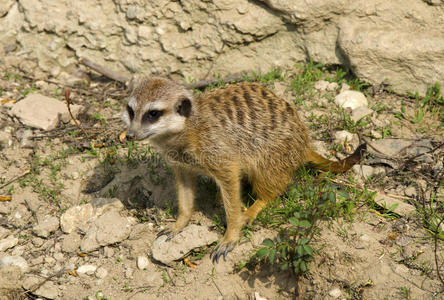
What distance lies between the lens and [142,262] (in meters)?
2.97

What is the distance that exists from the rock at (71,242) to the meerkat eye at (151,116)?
117cm

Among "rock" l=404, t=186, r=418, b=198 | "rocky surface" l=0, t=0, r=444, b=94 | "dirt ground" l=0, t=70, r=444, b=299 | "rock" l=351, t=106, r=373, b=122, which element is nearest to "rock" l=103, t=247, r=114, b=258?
"dirt ground" l=0, t=70, r=444, b=299

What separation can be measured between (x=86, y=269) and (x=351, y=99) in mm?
2744

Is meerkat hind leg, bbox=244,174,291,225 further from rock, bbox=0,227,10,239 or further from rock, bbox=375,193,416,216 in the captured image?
rock, bbox=0,227,10,239

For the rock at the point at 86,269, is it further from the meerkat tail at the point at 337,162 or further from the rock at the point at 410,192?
the rock at the point at 410,192

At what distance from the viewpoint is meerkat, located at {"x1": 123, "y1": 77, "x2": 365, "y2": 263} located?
2775 mm

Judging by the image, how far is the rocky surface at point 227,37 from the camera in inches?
155

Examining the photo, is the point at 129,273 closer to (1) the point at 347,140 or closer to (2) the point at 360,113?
(1) the point at 347,140

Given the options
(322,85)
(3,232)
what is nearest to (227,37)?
(322,85)

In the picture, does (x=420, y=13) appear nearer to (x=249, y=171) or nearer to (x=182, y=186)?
(x=249, y=171)

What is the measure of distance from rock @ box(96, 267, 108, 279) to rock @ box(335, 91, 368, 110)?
253 cm

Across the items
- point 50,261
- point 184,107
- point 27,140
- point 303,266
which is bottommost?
point 50,261

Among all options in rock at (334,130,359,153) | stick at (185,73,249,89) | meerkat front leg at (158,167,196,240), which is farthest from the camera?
stick at (185,73,249,89)

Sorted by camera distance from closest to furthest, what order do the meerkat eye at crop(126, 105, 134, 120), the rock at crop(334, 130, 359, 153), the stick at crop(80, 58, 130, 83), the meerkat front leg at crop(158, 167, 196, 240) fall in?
1. the meerkat eye at crop(126, 105, 134, 120)
2. the meerkat front leg at crop(158, 167, 196, 240)
3. the rock at crop(334, 130, 359, 153)
4. the stick at crop(80, 58, 130, 83)
